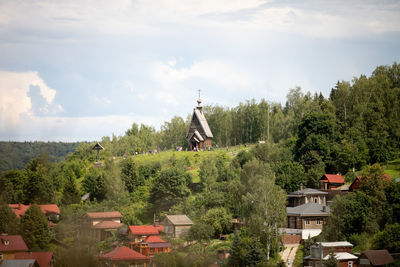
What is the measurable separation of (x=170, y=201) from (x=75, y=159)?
33189mm

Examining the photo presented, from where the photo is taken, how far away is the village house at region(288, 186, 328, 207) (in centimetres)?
6372

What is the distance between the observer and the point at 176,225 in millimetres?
59875

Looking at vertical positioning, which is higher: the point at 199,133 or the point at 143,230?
the point at 199,133

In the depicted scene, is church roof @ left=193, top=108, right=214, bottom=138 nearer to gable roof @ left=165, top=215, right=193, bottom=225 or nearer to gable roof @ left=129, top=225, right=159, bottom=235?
gable roof @ left=165, top=215, right=193, bottom=225

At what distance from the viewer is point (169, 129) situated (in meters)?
118

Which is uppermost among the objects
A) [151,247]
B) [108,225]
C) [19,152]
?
[19,152]

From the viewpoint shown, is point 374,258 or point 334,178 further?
point 334,178

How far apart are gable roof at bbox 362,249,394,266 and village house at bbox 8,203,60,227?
33855 millimetres

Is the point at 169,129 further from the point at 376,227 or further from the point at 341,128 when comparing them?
the point at 376,227

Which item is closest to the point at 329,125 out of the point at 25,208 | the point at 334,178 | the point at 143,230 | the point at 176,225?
the point at 334,178

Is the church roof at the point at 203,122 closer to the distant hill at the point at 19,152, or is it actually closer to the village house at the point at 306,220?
the distant hill at the point at 19,152

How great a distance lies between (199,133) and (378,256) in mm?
56379

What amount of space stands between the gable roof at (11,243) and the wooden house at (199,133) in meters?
48.4

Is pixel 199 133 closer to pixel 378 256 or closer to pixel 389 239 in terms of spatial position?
pixel 389 239
